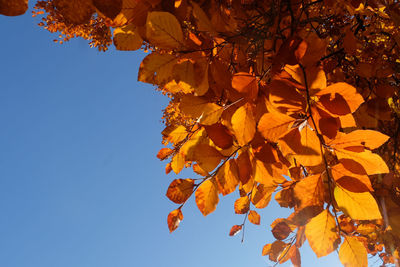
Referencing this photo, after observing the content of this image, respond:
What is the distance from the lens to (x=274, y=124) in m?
0.66

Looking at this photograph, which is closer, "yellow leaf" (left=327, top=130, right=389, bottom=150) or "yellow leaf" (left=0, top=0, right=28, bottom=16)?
"yellow leaf" (left=0, top=0, right=28, bottom=16)

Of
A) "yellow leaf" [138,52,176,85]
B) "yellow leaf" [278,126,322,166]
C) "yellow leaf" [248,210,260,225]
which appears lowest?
"yellow leaf" [248,210,260,225]

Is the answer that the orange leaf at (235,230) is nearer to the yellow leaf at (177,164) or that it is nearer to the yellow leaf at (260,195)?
the yellow leaf at (260,195)

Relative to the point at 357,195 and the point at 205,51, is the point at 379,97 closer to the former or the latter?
the point at 357,195

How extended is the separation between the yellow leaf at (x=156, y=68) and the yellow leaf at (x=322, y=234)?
0.59 m

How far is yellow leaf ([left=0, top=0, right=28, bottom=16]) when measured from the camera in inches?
18.4

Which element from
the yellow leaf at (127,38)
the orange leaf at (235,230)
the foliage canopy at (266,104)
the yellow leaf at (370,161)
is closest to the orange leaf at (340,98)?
the foliage canopy at (266,104)

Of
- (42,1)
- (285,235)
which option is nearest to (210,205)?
(285,235)

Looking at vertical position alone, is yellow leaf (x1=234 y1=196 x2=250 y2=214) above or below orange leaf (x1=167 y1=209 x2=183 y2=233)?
below

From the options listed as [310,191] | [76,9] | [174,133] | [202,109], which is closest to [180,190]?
[174,133]

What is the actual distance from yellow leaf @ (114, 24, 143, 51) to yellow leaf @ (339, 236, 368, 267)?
856 millimetres

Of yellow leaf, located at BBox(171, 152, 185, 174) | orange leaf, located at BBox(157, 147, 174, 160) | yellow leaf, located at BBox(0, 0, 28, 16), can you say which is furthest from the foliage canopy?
orange leaf, located at BBox(157, 147, 174, 160)

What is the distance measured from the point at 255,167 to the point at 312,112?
295 mm

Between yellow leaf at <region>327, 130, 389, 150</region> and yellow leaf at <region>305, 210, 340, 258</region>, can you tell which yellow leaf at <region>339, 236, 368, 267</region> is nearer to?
yellow leaf at <region>305, 210, 340, 258</region>
